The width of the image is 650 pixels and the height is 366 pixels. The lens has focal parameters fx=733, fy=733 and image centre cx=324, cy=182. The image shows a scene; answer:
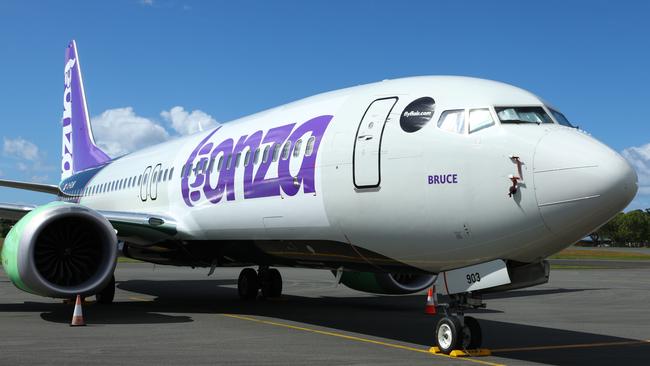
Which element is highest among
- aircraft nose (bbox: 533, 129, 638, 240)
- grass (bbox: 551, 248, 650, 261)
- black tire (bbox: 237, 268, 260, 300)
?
grass (bbox: 551, 248, 650, 261)

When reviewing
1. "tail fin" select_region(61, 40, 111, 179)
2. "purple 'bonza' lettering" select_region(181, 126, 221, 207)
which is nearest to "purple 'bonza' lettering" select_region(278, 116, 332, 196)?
"purple 'bonza' lettering" select_region(181, 126, 221, 207)

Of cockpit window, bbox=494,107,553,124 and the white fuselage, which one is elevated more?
cockpit window, bbox=494,107,553,124

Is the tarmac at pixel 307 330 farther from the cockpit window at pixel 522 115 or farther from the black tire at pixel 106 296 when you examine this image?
the cockpit window at pixel 522 115

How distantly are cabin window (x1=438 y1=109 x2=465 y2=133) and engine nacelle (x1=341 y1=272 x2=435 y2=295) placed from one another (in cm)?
525

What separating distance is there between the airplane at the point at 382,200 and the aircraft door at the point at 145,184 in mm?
927

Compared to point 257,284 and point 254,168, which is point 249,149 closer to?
point 254,168

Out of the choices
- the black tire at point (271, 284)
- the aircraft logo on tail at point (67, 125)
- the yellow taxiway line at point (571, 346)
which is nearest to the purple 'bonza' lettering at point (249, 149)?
the yellow taxiway line at point (571, 346)

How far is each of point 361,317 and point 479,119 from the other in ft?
20.6

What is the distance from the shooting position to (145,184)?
16.0 metres

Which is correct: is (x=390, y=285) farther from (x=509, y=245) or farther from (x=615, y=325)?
(x=509, y=245)

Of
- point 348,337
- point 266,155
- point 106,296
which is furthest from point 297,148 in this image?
point 106,296

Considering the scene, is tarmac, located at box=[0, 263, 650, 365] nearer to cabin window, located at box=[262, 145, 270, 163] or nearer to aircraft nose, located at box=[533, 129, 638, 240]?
aircraft nose, located at box=[533, 129, 638, 240]

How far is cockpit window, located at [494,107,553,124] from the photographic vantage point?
8.14m

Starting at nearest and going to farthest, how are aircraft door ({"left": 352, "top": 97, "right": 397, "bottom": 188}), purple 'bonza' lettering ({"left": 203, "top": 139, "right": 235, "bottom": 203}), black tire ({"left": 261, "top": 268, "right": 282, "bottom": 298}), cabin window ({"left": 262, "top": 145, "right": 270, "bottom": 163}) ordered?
aircraft door ({"left": 352, "top": 97, "right": 397, "bottom": 188}), cabin window ({"left": 262, "top": 145, "right": 270, "bottom": 163}), purple 'bonza' lettering ({"left": 203, "top": 139, "right": 235, "bottom": 203}), black tire ({"left": 261, "top": 268, "right": 282, "bottom": 298})
